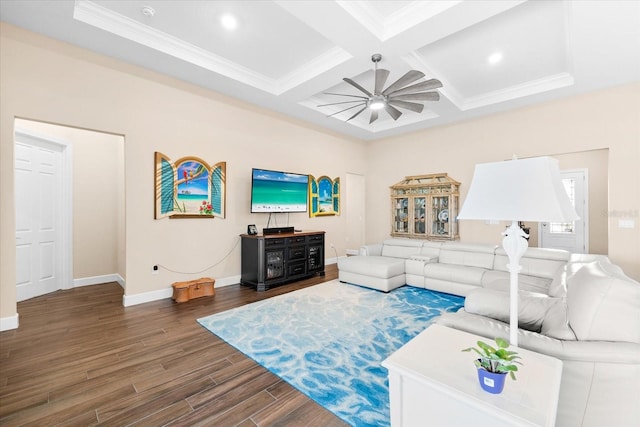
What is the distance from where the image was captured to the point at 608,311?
141cm

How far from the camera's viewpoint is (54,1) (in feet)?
8.66

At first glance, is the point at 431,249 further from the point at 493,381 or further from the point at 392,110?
the point at 493,381

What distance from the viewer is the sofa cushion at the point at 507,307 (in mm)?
1848

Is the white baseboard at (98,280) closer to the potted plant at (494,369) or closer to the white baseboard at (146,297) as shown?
the white baseboard at (146,297)

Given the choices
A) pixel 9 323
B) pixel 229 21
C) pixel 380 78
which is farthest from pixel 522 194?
pixel 9 323

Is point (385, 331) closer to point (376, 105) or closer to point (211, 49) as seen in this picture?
point (376, 105)

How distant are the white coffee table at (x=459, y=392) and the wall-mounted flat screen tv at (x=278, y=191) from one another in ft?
13.1

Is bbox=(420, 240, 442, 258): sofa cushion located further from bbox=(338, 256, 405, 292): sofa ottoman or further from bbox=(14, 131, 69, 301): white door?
bbox=(14, 131, 69, 301): white door

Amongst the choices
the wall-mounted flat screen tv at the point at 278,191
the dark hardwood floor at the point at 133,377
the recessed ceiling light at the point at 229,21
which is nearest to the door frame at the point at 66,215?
the dark hardwood floor at the point at 133,377

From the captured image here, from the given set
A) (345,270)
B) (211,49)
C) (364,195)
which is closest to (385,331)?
(345,270)

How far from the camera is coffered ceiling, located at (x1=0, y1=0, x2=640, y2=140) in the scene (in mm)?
2789

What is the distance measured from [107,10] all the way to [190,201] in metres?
2.38

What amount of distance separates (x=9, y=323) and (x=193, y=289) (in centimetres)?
181

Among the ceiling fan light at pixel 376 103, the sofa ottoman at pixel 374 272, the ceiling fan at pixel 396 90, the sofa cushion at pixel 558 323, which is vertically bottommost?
the sofa ottoman at pixel 374 272
